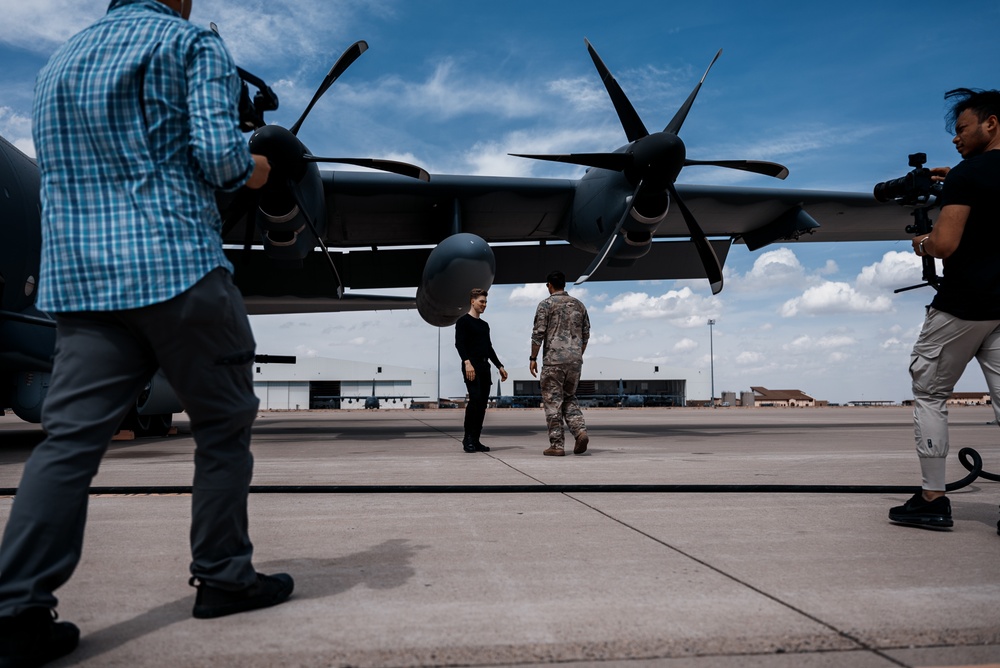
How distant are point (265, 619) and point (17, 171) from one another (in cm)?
743

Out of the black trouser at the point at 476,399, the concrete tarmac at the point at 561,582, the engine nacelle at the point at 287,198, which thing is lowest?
the concrete tarmac at the point at 561,582

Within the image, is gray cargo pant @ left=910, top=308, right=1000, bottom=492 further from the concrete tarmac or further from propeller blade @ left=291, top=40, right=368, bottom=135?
propeller blade @ left=291, top=40, right=368, bottom=135

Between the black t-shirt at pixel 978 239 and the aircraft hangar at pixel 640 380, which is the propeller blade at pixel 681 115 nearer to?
the black t-shirt at pixel 978 239

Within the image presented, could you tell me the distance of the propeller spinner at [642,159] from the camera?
9000mm

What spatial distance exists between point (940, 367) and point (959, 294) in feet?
1.16

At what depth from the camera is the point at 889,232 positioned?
46.2 feet

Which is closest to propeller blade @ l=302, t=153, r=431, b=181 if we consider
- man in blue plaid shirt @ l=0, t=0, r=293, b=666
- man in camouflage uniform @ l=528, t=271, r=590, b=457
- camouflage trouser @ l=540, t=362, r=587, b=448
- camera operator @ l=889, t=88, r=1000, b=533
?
man in camouflage uniform @ l=528, t=271, r=590, b=457

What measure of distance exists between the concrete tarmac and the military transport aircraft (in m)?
4.08

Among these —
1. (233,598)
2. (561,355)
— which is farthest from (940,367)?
(561,355)

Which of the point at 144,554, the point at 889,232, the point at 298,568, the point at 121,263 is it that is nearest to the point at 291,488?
the point at 144,554

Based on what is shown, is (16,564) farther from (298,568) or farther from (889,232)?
(889,232)

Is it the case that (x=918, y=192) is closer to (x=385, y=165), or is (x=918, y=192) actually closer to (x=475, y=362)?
(x=475, y=362)

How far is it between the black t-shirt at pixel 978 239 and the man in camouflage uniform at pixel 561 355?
424cm

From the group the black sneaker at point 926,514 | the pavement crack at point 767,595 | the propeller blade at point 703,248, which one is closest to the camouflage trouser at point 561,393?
the propeller blade at point 703,248
